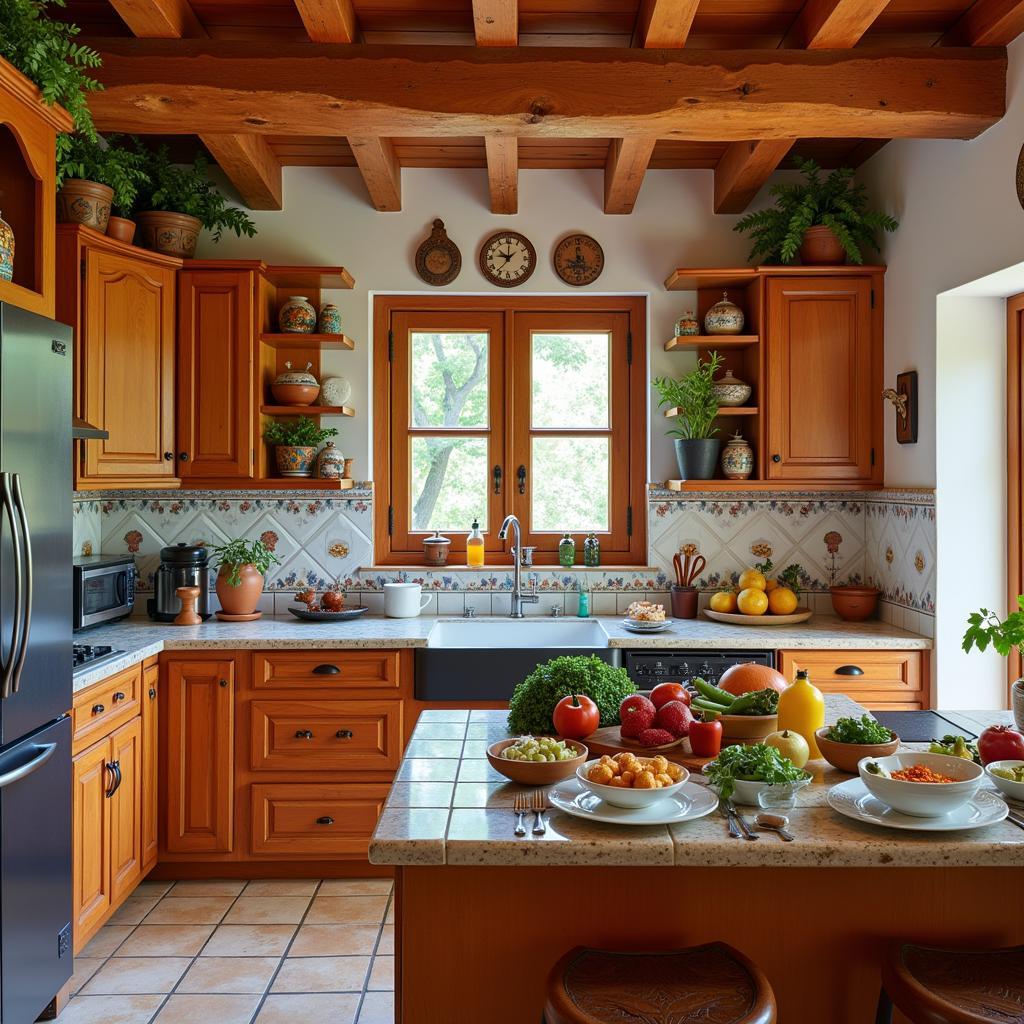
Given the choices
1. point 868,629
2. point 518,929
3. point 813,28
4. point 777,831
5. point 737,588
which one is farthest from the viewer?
point 737,588

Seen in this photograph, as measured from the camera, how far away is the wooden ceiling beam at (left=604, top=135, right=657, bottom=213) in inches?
145

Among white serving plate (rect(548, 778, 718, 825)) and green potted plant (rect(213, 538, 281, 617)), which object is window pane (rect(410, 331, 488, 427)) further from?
white serving plate (rect(548, 778, 718, 825))

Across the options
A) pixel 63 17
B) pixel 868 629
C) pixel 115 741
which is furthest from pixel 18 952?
pixel 868 629

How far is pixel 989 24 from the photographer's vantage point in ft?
9.86

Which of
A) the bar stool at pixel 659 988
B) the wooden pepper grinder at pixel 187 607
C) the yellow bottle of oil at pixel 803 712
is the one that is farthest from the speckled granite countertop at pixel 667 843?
the wooden pepper grinder at pixel 187 607

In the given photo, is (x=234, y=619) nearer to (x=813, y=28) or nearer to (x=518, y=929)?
(x=518, y=929)

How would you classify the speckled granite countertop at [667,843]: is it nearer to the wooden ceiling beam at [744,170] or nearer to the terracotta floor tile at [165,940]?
the terracotta floor tile at [165,940]

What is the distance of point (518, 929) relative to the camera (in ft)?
6.02

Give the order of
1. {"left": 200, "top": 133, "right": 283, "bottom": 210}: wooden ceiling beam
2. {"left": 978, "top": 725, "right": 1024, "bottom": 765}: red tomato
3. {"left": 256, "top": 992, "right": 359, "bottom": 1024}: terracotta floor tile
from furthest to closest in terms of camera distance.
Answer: {"left": 200, "top": 133, "right": 283, "bottom": 210}: wooden ceiling beam, {"left": 256, "top": 992, "right": 359, "bottom": 1024}: terracotta floor tile, {"left": 978, "top": 725, "right": 1024, "bottom": 765}: red tomato

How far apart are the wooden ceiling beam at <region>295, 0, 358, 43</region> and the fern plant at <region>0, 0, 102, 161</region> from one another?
624 millimetres

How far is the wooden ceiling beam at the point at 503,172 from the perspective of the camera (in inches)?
145

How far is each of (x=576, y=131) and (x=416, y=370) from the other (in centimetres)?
162

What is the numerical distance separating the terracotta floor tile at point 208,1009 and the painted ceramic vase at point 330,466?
2073 millimetres

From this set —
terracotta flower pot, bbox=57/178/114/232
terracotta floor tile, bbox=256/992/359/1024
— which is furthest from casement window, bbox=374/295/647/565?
terracotta floor tile, bbox=256/992/359/1024
